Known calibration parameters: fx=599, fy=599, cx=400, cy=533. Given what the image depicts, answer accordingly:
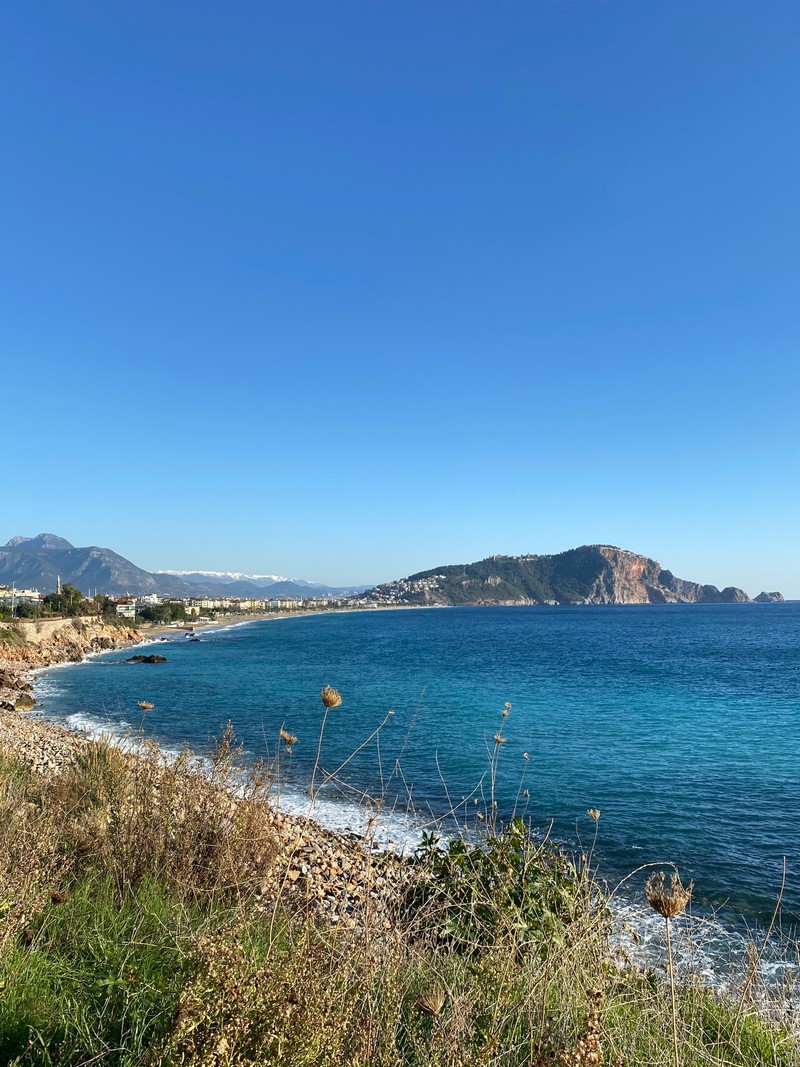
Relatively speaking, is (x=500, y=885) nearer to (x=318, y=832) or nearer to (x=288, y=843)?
(x=288, y=843)

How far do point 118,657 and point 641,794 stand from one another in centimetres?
5646

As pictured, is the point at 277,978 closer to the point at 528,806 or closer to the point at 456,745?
the point at 528,806

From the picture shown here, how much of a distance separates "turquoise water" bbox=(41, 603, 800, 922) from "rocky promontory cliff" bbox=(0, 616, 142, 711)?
8.72ft

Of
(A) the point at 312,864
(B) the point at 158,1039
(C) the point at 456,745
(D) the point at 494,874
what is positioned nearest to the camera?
(B) the point at 158,1039

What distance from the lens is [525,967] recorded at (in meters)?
3.54

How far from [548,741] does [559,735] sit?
1326mm

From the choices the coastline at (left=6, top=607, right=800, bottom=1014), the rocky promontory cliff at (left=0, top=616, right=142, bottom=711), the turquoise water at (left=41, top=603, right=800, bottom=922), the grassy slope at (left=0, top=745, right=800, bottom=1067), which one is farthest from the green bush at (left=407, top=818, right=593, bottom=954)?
the rocky promontory cliff at (left=0, top=616, right=142, bottom=711)

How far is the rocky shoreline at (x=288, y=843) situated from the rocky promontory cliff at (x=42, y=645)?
123 mm

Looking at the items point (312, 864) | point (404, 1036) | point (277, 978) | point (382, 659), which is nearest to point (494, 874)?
point (404, 1036)

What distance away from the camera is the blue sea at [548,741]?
12.6 m

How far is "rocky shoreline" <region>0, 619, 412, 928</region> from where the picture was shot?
16.0ft

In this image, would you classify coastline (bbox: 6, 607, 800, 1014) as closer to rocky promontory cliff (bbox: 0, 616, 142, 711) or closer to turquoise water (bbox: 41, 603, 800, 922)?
turquoise water (bbox: 41, 603, 800, 922)

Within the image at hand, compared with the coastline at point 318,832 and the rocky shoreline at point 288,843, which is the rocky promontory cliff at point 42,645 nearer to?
the rocky shoreline at point 288,843

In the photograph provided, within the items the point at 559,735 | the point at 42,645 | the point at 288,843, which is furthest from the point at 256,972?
the point at 42,645
